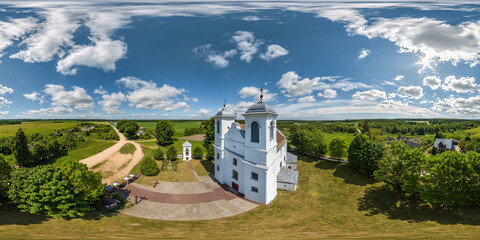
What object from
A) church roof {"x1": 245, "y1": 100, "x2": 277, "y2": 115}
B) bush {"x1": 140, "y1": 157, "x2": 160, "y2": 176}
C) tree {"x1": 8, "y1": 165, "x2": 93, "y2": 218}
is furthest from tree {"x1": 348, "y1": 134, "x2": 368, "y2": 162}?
tree {"x1": 8, "y1": 165, "x2": 93, "y2": 218}

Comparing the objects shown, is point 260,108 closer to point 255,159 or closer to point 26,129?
point 255,159

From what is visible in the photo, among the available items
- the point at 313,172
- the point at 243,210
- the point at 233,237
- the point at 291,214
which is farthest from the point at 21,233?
the point at 313,172

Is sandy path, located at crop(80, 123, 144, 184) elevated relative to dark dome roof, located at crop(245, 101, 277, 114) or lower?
lower

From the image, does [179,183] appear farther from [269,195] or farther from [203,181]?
[269,195]

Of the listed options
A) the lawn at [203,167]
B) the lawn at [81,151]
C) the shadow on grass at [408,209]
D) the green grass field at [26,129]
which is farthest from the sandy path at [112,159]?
the shadow on grass at [408,209]

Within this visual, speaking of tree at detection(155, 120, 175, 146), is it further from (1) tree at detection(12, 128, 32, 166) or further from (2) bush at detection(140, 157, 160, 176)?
(1) tree at detection(12, 128, 32, 166)
